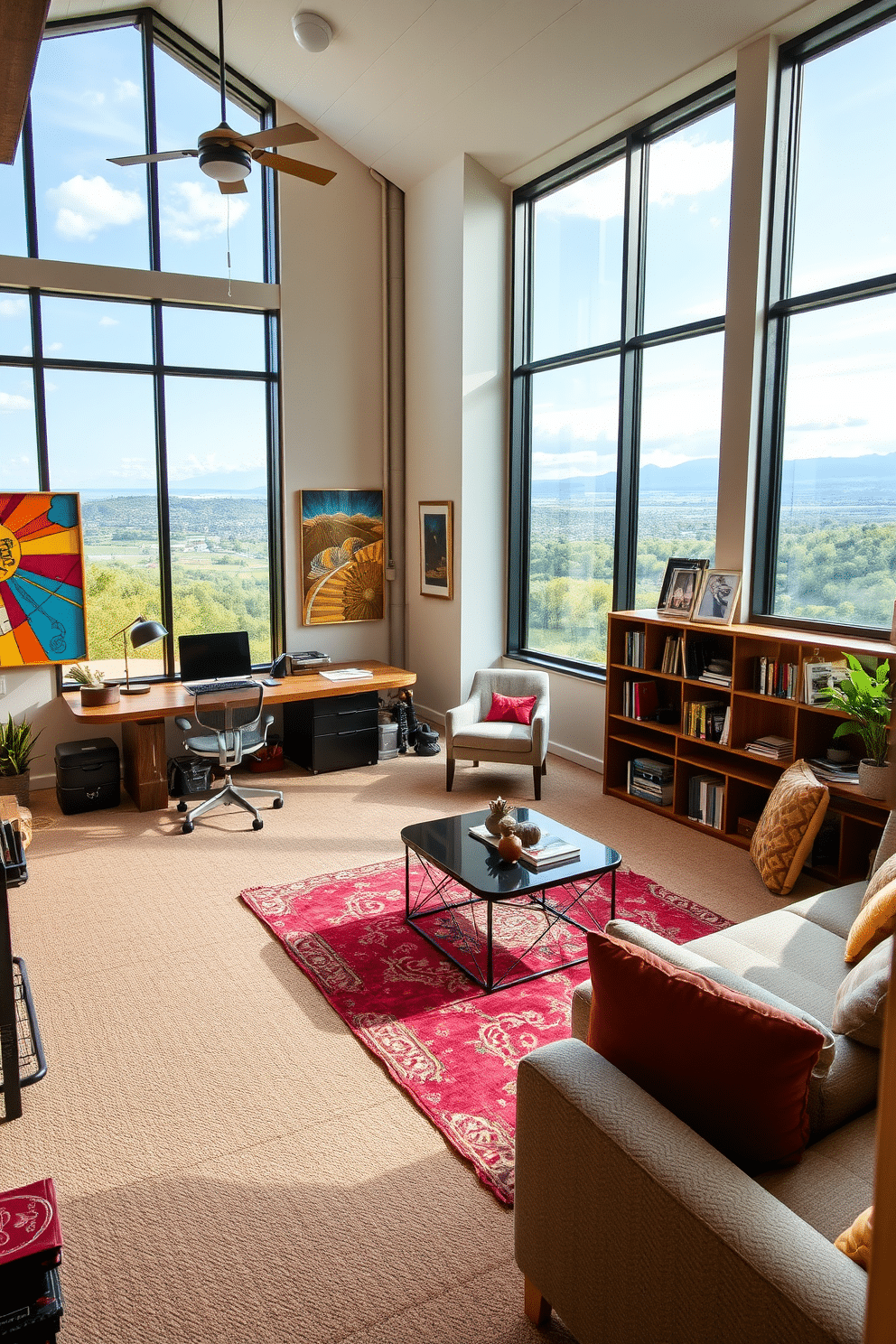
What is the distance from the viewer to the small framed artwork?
18.3 feet

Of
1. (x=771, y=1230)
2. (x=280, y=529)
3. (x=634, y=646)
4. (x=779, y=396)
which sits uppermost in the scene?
(x=779, y=396)

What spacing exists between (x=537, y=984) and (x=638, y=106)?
17.3 feet

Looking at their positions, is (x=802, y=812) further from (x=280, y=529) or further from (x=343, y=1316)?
(x=280, y=529)

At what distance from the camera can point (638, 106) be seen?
5812 millimetres

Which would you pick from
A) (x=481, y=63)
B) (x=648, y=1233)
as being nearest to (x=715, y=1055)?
(x=648, y=1233)

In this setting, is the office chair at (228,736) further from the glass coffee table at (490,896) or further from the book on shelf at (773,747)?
the book on shelf at (773,747)

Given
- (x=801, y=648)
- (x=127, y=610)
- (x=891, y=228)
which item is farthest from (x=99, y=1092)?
(x=891, y=228)

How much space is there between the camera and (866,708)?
171 inches

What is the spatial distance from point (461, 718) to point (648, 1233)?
15.6ft

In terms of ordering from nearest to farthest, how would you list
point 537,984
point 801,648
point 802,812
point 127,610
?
point 537,984 < point 802,812 < point 801,648 < point 127,610

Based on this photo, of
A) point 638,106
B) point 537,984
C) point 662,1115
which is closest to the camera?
point 662,1115

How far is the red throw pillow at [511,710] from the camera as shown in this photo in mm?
6465

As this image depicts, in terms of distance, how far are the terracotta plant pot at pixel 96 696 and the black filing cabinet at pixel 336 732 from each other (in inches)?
53.2

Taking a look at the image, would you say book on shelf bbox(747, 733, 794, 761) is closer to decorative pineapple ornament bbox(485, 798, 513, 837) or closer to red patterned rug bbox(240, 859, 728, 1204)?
red patterned rug bbox(240, 859, 728, 1204)
